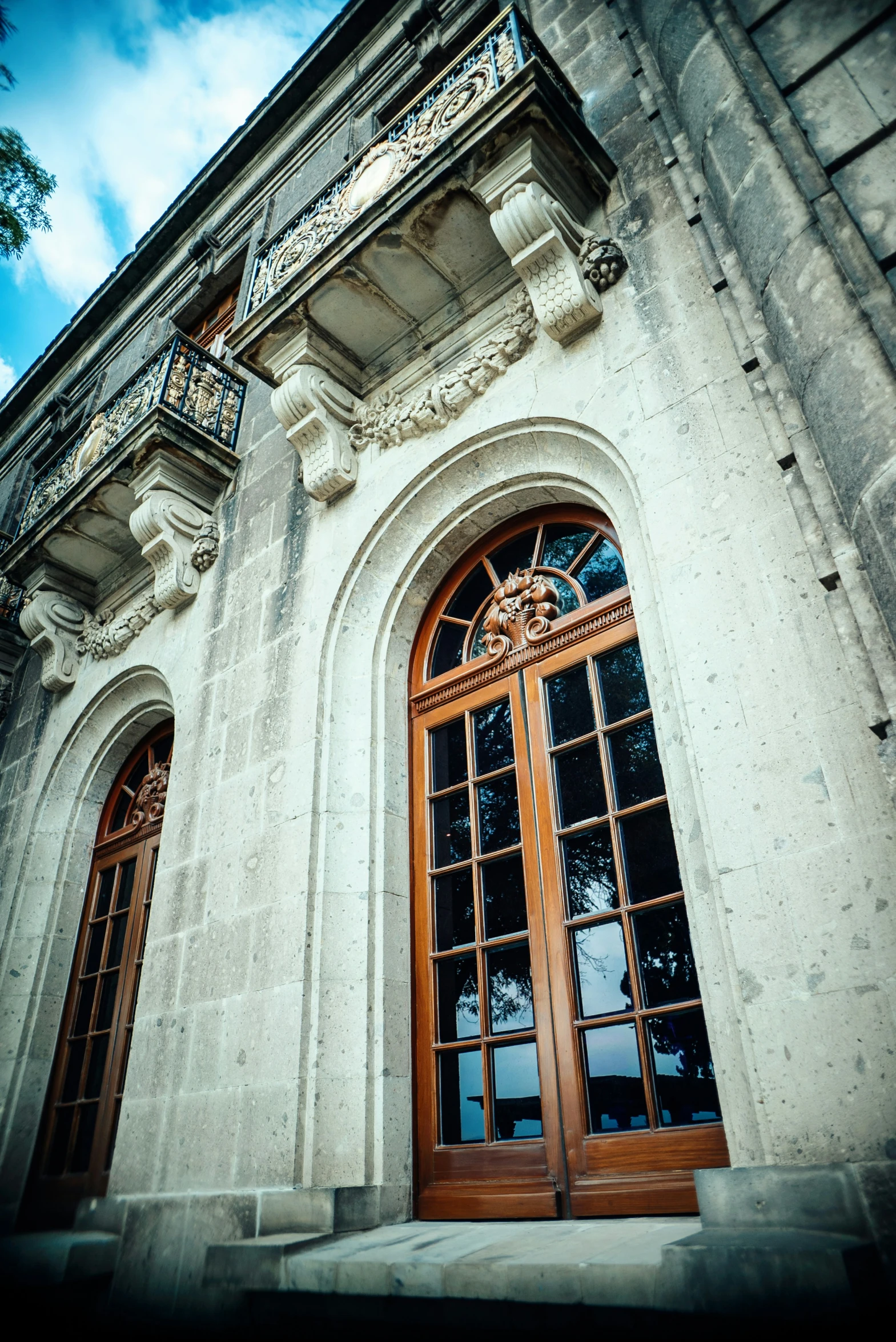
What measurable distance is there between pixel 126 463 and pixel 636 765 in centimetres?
502

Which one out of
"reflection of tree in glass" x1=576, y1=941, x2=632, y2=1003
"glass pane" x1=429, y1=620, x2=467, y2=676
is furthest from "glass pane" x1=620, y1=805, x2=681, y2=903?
"glass pane" x1=429, y1=620, x2=467, y2=676

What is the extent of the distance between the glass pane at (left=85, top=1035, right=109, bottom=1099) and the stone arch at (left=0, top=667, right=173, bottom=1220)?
50 cm

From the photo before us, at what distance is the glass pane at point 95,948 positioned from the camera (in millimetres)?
6438

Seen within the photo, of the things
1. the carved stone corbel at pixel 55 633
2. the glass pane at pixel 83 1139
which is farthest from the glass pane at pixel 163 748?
the glass pane at pixel 83 1139

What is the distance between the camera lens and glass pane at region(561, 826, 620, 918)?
3.63 metres

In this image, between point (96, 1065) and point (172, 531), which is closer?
point (96, 1065)

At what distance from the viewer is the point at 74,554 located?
7508mm

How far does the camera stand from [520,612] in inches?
182

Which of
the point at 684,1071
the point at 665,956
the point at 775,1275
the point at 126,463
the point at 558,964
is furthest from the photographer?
the point at 126,463

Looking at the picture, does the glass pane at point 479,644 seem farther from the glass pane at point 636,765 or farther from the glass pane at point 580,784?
the glass pane at point 636,765

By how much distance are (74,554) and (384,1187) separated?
19.9ft

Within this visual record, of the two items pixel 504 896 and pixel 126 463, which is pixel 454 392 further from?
pixel 126 463

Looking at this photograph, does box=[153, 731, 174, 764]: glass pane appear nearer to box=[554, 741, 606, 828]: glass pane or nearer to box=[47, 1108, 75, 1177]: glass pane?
box=[47, 1108, 75, 1177]: glass pane

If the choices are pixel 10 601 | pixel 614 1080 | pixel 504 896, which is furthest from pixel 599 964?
pixel 10 601
